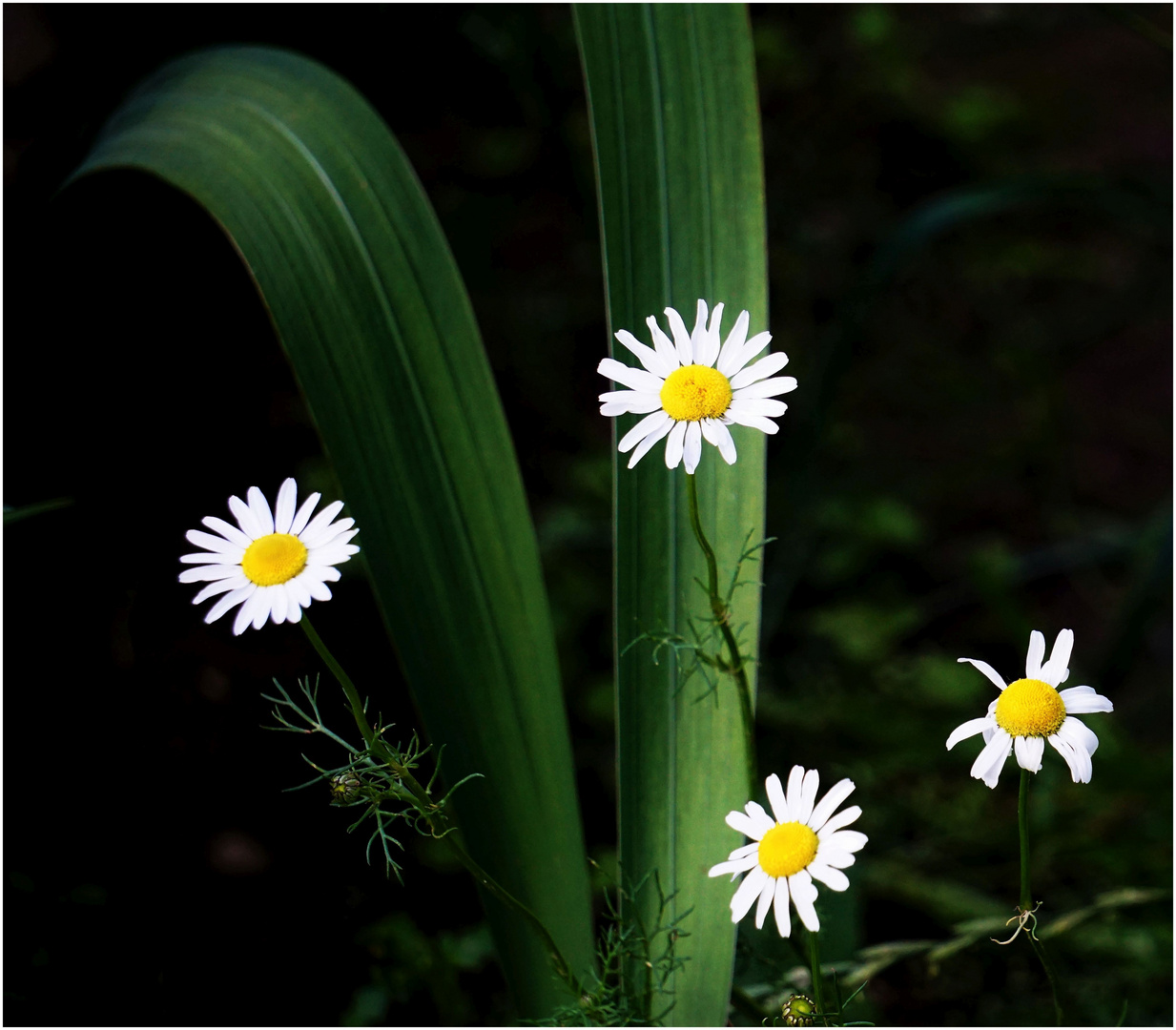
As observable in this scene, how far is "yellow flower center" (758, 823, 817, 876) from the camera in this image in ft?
1.07

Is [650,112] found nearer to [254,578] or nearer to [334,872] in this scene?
[254,578]

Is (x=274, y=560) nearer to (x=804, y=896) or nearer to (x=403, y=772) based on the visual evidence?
(x=403, y=772)

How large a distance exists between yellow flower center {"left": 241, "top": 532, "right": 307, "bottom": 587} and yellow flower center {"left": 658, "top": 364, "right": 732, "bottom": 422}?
5.7 inches

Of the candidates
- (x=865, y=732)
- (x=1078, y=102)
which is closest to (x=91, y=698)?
(x=865, y=732)

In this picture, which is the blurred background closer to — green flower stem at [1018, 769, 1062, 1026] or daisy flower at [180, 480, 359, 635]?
green flower stem at [1018, 769, 1062, 1026]

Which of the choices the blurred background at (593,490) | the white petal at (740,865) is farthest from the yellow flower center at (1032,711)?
the blurred background at (593,490)

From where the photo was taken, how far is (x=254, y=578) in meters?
0.33

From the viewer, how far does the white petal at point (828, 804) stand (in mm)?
322

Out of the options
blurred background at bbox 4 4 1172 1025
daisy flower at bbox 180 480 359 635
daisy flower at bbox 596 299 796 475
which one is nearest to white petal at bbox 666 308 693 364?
daisy flower at bbox 596 299 796 475

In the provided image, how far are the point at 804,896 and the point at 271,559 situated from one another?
0.72 ft

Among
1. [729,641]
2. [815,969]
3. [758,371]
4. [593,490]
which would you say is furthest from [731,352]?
[593,490]

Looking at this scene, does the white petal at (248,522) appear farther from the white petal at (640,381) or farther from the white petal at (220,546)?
the white petal at (640,381)

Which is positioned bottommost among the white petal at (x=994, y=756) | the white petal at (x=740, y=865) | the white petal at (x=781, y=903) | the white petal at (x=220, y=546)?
the white petal at (x=781, y=903)

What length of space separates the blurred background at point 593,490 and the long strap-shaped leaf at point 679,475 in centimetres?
6
